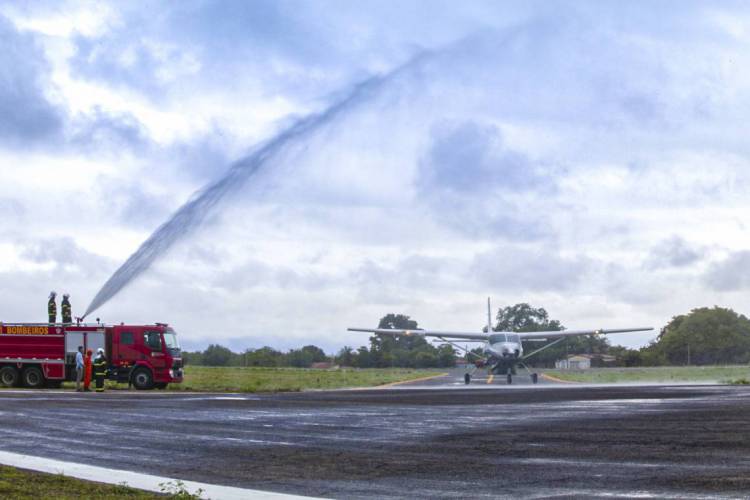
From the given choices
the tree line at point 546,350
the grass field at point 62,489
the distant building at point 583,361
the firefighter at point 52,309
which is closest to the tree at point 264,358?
the tree line at point 546,350

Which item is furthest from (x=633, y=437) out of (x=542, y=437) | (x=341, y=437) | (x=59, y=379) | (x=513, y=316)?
(x=513, y=316)

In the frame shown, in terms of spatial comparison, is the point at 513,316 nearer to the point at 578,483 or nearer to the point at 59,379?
the point at 59,379

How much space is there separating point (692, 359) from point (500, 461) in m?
147

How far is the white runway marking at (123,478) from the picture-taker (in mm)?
10672

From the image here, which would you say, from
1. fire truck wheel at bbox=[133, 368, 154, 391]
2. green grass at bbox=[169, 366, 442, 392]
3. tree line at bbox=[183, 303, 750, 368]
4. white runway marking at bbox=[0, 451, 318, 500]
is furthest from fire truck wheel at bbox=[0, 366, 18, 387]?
tree line at bbox=[183, 303, 750, 368]

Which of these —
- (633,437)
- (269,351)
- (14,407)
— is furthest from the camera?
(269,351)

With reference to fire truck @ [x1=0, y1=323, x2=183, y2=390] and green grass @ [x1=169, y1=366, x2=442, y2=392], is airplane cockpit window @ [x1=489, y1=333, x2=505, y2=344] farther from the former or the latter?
fire truck @ [x1=0, y1=323, x2=183, y2=390]

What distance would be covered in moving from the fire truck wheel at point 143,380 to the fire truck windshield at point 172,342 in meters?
1.29

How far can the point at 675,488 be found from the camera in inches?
413

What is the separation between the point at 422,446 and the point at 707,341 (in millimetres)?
151136

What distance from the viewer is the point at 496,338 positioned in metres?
59.4

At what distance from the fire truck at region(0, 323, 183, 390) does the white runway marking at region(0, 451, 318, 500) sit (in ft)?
87.2

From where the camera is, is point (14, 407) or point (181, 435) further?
Result: point (14, 407)

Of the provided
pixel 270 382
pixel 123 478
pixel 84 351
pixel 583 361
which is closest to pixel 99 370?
pixel 84 351
